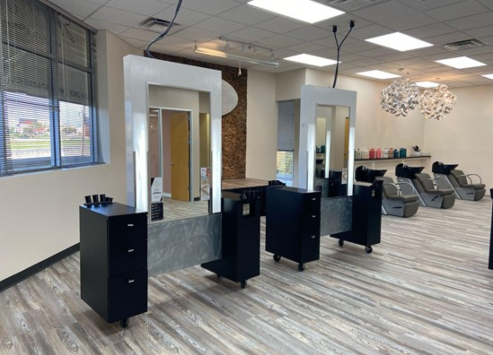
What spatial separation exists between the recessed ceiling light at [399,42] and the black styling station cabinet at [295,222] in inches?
118

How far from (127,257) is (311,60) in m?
5.73

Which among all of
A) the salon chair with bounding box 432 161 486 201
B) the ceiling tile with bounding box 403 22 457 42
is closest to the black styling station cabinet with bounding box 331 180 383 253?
the ceiling tile with bounding box 403 22 457 42

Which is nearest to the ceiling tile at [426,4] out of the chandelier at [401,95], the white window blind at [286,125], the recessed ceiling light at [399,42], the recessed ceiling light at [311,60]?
the recessed ceiling light at [399,42]

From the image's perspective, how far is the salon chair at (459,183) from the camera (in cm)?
914

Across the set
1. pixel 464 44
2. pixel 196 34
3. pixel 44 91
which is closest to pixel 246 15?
pixel 196 34

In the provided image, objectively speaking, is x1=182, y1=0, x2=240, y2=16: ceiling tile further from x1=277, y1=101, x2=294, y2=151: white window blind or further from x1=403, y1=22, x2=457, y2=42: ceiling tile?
x1=277, y1=101, x2=294, y2=151: white window blind

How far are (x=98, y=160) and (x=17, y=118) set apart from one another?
170 cm

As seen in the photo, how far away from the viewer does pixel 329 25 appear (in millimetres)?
4895

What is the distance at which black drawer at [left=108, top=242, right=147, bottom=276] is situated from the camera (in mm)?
Answer: 2670

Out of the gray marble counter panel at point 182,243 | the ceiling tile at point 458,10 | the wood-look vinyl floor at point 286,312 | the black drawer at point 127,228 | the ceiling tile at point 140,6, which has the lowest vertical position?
the wood-look vinyl floor at point 286,312

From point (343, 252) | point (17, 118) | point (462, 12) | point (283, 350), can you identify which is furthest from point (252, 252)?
point (462, 12)

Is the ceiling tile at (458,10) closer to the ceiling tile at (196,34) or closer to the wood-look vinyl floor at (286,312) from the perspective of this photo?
the ceiling tile at (196,34)

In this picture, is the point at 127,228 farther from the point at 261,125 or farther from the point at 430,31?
the point at 261,125

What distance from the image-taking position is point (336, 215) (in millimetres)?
4785
